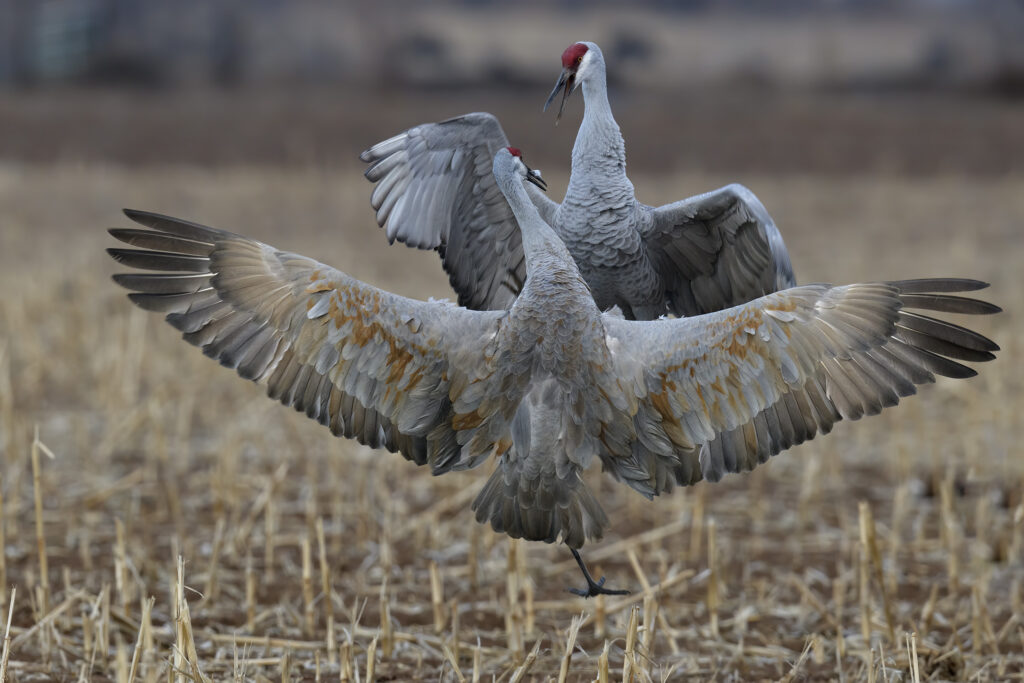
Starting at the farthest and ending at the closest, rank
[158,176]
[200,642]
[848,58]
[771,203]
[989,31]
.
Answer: [989,31] < [848,58] < [158,176] < [771,203] < [200,642]

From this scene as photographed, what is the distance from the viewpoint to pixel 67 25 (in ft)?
117

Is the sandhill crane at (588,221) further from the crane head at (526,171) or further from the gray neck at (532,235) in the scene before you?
the gray neck at (532,235)

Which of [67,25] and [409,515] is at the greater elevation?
[67,25]

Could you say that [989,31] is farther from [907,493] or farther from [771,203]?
[907,493]

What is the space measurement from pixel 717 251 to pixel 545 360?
49.5 inches

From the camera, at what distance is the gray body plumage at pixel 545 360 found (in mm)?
4230

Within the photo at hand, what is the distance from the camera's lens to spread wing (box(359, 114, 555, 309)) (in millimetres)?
5039

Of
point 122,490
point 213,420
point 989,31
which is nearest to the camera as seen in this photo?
point 122,490

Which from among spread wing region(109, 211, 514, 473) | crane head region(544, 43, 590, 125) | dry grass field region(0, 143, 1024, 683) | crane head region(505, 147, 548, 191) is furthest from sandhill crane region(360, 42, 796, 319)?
dry grass field region(0, 143, 1024, 683)

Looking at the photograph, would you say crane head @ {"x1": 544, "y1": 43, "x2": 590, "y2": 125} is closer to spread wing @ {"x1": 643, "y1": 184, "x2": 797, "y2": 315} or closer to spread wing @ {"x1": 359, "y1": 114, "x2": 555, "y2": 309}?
spread wing @ {"x1": 359, "y1": 114, "x2": 555, "y2": 309}

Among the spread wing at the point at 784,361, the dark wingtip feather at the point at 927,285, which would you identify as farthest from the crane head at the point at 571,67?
the dark wingtip feather at the point at 927,285

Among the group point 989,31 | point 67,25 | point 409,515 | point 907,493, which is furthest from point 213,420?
point 989,31

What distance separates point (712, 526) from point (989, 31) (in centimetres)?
4245

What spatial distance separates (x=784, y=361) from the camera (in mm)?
4262
